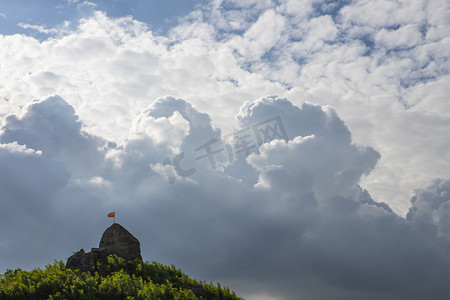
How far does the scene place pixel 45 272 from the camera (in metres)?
23.8

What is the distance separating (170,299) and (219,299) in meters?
4.10

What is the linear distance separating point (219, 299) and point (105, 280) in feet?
24.5

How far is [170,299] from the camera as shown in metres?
22.5

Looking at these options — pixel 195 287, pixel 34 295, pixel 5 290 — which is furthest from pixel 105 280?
pixel 195 287

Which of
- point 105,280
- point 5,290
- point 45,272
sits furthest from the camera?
point 45,272

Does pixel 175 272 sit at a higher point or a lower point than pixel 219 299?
higher

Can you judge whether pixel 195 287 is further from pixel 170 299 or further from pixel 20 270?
pixel 20 270

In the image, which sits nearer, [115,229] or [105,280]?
[105,280]

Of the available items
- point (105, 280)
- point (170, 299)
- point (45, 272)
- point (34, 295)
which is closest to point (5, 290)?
point (34, 295)

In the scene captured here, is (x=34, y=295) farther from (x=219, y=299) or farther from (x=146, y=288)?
(x=219, y=299)

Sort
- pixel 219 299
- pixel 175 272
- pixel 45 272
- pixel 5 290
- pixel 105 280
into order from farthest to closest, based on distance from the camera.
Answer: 1. pixel 175 272
2. pixel 219 299
3. pixel 45 272
4. pixel 105 280
5. pixel 5 290

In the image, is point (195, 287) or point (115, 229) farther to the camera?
point (115, 229)

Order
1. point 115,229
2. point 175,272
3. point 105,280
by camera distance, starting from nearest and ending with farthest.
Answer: point 105,280
point 175,272
point 115,229

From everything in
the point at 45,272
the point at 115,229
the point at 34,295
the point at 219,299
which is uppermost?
the point at 115,229
